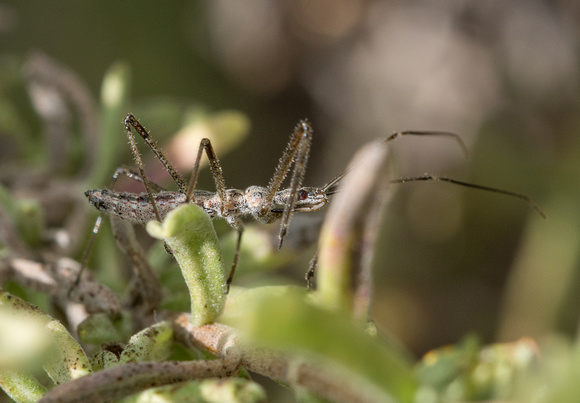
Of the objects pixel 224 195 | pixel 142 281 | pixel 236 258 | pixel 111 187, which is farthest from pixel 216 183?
pixel 142 281

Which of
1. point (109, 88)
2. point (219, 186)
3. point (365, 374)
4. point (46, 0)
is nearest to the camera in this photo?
point (365, 374)

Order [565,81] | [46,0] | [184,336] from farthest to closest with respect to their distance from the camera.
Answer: [46,0]
[565,81]
[184,336]

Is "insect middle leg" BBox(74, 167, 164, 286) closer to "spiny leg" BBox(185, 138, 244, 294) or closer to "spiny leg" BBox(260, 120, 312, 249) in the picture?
"spiny leg" BBox(185, 138, 244, 294)

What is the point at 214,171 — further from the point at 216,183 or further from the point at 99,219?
the point at 99,219

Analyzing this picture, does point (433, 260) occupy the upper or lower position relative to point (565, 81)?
lower

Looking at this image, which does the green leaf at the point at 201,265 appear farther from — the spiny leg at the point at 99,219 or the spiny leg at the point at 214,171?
the spiny leg at the point at 214,171

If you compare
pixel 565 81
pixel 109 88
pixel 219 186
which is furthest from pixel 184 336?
pixel 565 81

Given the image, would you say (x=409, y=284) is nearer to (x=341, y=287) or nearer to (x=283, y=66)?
(x=283, y=66)

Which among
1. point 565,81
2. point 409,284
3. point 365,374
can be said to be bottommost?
point 365,374

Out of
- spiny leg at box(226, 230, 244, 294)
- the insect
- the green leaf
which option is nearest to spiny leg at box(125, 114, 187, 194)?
the insect
